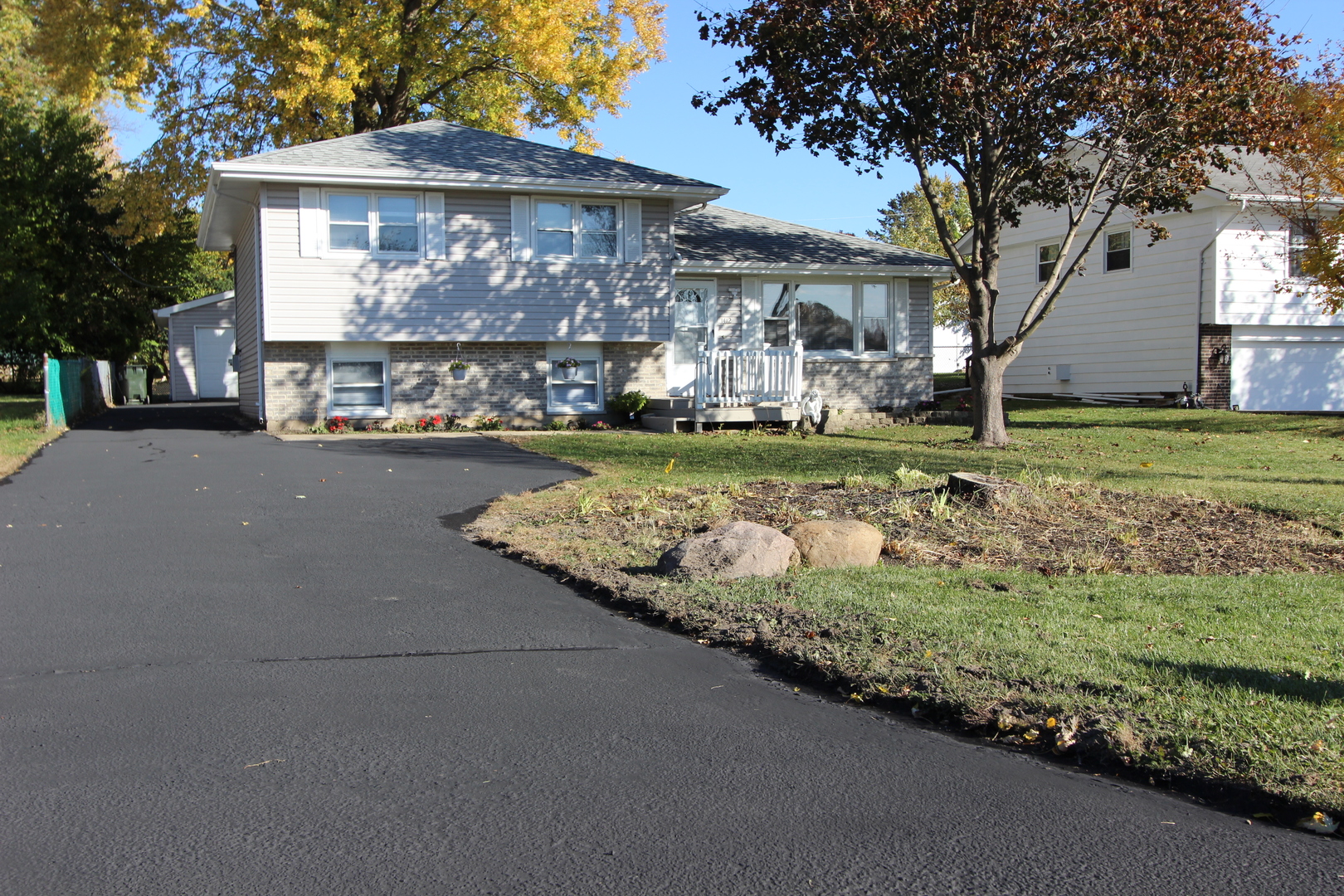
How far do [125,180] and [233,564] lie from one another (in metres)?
25.0

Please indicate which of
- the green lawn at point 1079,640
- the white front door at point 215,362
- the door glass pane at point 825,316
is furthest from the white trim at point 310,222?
the white front door at point 215,362

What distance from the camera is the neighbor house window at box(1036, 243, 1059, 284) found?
2678 centimetres

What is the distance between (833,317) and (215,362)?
26042mm

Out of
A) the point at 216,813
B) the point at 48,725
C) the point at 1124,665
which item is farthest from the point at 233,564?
the point at 1124,665

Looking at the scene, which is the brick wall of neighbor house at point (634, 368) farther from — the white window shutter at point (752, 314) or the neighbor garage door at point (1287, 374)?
the neighbor garage door at point (1287, 374)

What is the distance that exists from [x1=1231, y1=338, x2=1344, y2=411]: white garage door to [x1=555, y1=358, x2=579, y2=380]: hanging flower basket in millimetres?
14857

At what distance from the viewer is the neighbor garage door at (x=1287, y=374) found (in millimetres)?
23969

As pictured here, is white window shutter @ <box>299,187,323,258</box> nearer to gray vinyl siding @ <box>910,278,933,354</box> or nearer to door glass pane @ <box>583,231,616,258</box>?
door glass pane @ <box>583,231,616,258</box>

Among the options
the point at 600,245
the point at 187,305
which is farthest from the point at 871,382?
the point at 187,305

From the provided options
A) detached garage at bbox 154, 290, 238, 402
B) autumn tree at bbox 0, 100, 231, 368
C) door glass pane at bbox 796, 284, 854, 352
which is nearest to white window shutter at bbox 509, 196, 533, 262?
door glass pane at bbox 796, 284, 854, 352

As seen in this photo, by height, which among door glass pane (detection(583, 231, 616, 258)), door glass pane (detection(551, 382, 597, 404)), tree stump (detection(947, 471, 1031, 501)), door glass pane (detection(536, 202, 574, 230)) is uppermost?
door glass pane (detection(536, 202, 574, 230))

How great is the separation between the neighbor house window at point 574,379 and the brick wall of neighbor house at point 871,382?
4.45 meters

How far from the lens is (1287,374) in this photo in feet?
79.6

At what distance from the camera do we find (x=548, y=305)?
67.7 feet
